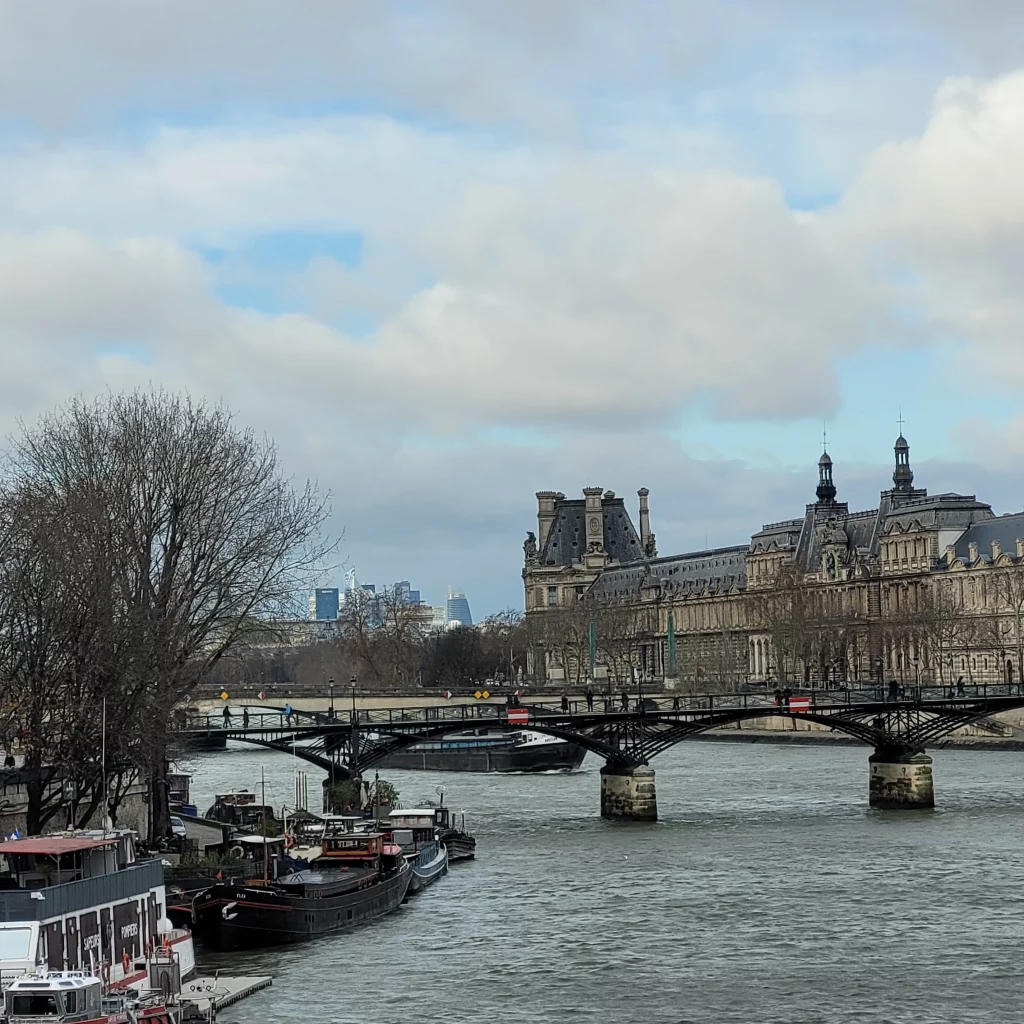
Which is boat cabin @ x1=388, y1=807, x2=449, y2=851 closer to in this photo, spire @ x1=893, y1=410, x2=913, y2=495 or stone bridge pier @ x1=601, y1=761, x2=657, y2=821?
stone bridge pier @ x1=601, y1=761, x2=657, y2=821

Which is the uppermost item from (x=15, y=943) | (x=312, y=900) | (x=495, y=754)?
(x=495, y=754)

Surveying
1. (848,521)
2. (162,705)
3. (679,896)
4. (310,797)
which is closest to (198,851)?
(162,705)

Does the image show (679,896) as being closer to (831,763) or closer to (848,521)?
(831,763)

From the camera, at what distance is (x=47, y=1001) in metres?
32.0

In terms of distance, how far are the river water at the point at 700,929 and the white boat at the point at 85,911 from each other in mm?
2319

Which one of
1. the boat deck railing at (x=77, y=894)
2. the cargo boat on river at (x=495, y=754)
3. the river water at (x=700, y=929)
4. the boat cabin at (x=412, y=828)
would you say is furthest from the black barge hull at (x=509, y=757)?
the boat deck railing at (x=77, y=894)

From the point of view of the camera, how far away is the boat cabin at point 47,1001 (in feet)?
104

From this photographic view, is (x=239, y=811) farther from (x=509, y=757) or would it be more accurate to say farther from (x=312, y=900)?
(x=509, y=757)

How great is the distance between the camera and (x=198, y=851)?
184 feet

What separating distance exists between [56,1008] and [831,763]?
260 feet

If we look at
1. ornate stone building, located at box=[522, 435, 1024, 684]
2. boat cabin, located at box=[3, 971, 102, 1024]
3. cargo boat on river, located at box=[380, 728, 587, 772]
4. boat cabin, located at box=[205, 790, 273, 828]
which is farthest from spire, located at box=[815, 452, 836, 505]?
boat cabin, located at box=[3, 971, 102, 1024]

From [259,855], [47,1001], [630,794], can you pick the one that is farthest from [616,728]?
[47,1001]

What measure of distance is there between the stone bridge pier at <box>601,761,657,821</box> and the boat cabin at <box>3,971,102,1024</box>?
4245cm

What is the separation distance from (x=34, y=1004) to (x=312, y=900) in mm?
16456
